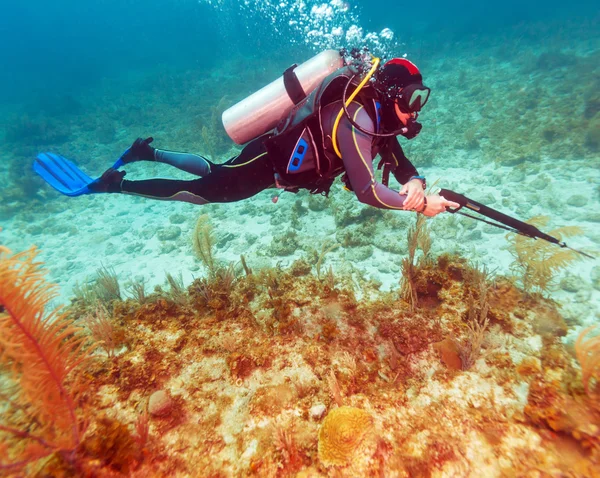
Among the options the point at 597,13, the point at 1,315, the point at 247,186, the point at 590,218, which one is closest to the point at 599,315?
the point at 590,218

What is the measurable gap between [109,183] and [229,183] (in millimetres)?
1959

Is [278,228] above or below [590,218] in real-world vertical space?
above

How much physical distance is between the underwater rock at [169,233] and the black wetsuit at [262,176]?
5.43m

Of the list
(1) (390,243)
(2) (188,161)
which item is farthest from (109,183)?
(1) (390,243)

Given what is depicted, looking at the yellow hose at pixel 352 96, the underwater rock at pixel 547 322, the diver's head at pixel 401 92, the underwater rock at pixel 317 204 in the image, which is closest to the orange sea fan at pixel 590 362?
the underwater rock at pixel 547 322

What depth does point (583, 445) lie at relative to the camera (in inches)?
70.5

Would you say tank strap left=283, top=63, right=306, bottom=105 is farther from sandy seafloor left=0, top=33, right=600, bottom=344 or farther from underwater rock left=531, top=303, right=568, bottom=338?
underwater rock left=531, top=303, right=568, bottom=338

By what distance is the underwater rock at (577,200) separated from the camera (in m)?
7.75

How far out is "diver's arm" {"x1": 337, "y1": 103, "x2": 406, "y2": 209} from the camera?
2.79 m

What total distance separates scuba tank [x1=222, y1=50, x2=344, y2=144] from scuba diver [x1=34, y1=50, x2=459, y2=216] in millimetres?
13

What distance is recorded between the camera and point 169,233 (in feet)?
31.4

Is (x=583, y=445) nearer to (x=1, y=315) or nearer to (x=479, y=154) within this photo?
(x=1, y=315)

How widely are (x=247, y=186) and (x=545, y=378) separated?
373cm

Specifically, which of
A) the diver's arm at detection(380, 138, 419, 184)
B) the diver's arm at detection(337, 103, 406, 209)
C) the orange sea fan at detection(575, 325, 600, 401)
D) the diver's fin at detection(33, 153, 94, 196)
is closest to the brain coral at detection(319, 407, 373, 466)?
the orange sea fan at detection(575, 325, 600, 401)
